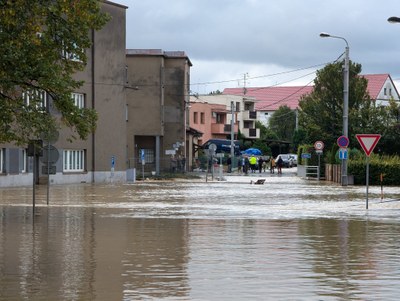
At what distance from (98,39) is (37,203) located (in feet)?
90.8

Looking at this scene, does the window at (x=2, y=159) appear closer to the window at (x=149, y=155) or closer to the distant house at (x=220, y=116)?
the window at (x=149, y=155)

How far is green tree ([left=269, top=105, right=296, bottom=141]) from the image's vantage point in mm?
140750

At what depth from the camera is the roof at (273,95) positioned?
16038 cm

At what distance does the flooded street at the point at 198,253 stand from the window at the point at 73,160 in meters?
25.5

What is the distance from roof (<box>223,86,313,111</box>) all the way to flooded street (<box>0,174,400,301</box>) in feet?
426

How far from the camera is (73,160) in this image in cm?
5797

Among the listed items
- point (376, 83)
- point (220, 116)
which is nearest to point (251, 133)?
point (220, 116)

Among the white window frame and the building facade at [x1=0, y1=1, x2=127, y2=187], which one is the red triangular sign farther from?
the white window frame

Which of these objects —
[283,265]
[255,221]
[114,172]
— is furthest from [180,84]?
[283,265]

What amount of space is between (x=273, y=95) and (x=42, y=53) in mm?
Result: 141977

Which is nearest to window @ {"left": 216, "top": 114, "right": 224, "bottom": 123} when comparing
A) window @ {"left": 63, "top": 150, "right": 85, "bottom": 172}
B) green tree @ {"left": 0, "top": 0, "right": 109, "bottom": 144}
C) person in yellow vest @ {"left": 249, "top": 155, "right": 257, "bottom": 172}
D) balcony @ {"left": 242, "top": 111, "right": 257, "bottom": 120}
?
balcony @ {"left": 242, "top": 111, "right": 257, "bottom": 120}

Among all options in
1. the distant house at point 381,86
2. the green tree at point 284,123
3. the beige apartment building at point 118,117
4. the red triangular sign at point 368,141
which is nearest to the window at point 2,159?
the beige apartment building at point 118,117

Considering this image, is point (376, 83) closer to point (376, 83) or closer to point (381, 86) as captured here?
point (376, 83)

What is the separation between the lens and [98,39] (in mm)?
59375
